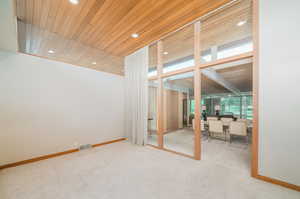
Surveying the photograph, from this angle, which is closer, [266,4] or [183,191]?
[183,191]

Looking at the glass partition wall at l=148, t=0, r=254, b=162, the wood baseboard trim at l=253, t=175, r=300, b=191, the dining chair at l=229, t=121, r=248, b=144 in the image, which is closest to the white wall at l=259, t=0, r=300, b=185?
the wood baseboard trim at l=253, t=175, r=300, b=191

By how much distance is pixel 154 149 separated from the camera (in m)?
3.28

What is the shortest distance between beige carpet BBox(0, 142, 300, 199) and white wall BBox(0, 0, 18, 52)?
246 cm

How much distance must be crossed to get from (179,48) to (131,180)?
12.3 feet

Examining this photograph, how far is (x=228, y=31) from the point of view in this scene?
2869 mm

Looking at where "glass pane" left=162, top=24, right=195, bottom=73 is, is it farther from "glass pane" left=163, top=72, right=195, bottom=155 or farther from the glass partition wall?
"glass pane" left=163, top=72, right=195, bottom=155

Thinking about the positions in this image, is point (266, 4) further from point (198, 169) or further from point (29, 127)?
point (29, 127)

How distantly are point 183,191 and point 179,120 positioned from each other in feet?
16.3

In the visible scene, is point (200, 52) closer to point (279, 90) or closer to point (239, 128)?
point (279, 90)

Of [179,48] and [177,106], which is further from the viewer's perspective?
[177,106]

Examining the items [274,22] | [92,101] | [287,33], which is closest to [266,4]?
[274,22]

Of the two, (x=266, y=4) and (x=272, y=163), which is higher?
(x=266, y=4)

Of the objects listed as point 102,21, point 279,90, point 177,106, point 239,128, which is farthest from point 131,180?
point 177,106

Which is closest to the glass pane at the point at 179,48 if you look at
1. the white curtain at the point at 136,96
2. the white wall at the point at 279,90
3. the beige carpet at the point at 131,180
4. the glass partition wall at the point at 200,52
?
the glass partition wall at the point at 200,52
